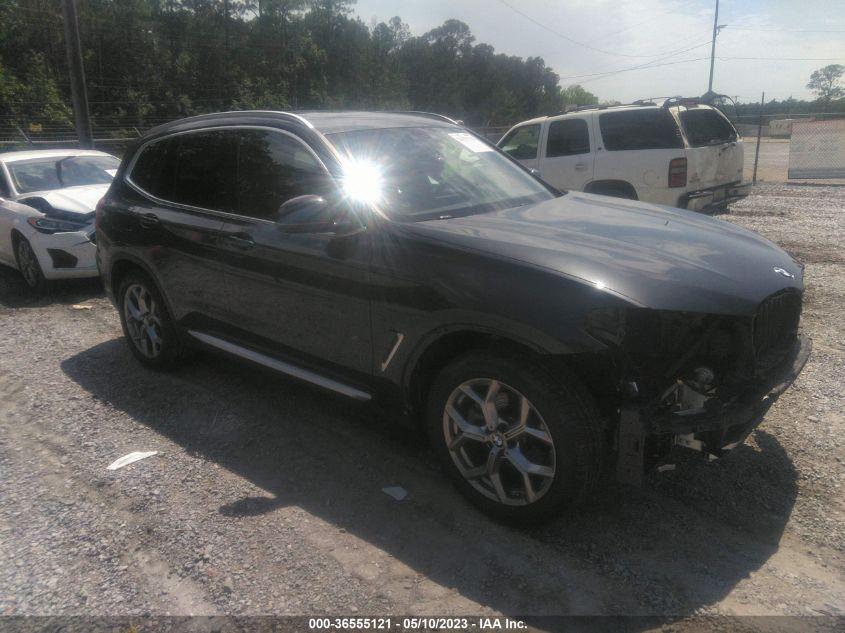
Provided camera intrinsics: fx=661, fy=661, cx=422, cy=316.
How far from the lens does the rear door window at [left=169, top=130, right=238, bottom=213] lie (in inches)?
166

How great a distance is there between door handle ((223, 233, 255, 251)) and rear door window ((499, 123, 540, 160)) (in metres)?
7.49

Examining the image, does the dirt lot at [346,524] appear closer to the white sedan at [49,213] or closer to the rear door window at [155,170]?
the rear door window at [155,170]

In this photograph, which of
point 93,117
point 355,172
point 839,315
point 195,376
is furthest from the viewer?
point 93,117

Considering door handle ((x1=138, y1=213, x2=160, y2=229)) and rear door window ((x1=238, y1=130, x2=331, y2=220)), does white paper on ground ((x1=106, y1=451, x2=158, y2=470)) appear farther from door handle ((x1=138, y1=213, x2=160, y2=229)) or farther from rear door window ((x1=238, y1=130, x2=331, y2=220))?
door handle ((x1=138, y1=213, x2=160, y2=229))

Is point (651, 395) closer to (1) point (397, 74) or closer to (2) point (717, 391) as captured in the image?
(2) point (717, 391)

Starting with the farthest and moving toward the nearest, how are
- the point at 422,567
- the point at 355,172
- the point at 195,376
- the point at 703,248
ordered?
the point at 195,376 → the point at 355,172 → the point at 703,248 → the point at 422,567

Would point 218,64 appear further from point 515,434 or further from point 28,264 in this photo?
point 515,434

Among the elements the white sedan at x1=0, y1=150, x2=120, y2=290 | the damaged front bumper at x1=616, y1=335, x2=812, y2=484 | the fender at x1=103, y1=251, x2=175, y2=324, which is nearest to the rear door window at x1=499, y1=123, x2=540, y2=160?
the white sedan at x1=0, y1=150, x2=120, y2=290

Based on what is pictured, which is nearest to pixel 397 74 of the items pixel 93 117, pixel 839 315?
pixel 93 117

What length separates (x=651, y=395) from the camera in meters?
2.61

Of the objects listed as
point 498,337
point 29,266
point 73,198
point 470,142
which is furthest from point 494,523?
point 73,198

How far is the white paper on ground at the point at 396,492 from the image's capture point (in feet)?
11.1

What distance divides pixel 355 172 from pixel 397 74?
232 feet

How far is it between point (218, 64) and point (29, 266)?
51649 mm
